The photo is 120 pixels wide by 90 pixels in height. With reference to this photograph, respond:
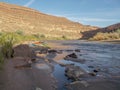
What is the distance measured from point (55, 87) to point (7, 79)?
1.64m

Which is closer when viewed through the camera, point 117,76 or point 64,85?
point 64,85

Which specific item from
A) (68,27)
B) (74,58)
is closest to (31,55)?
(74,58)

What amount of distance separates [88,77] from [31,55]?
551cm

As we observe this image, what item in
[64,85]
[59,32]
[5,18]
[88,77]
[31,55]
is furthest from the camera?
[59,32]

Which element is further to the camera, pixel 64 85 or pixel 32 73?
pixel 32 73

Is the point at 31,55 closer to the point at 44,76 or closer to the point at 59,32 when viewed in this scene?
the point at 44,76

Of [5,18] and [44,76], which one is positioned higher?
[5,18]

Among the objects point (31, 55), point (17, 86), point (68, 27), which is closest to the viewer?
point (17, 86)

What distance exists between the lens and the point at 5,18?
208ft

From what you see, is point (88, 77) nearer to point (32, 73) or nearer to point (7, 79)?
point (32, 73)

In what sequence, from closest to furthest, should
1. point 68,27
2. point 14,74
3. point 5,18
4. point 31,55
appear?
point 14,74, point 31,55, point 5,18, point 68,27

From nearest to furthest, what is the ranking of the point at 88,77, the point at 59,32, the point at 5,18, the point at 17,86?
the point at 17,86 → the point at 88,77 → the point at 5,18 → the point at 59,32

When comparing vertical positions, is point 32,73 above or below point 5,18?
below

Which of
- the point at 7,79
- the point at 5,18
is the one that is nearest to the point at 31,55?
the point at 7,79
